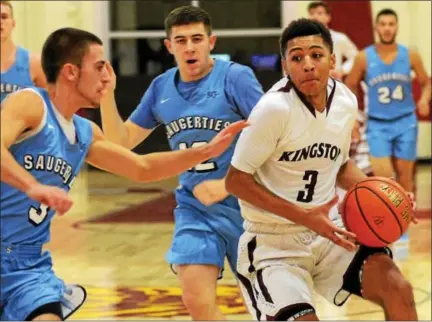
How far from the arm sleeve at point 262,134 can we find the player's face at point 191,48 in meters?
0.61

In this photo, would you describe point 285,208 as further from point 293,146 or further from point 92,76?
point 92,76

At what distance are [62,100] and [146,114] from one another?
3.57ft

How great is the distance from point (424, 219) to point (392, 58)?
1795 millimetres

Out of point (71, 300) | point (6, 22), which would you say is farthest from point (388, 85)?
point (71, 300)

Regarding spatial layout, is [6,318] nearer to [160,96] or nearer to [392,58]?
[160,96]

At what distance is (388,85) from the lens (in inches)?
309

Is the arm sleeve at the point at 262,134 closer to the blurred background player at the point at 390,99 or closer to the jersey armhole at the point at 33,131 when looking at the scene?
the jersey armhole at the point at 33,131

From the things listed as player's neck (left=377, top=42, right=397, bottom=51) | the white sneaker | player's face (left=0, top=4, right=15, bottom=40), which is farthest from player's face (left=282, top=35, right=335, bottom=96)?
player's neck (left=377, top=42, right=397, bottom=51)

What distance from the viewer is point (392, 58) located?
7855 mm

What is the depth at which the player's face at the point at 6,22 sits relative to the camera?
4.54m

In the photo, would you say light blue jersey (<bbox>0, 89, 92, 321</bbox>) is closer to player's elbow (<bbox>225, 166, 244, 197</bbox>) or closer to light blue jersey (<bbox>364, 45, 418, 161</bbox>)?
player's elbow (<bbox>225, 166, 244, 197</bbox>)

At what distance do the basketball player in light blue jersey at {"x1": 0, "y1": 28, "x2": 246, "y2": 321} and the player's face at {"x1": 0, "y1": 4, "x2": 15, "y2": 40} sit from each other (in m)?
1.19

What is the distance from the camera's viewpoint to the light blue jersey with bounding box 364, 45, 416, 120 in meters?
7.78

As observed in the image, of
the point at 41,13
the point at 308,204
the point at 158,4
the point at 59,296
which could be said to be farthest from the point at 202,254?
the point at 158,4
